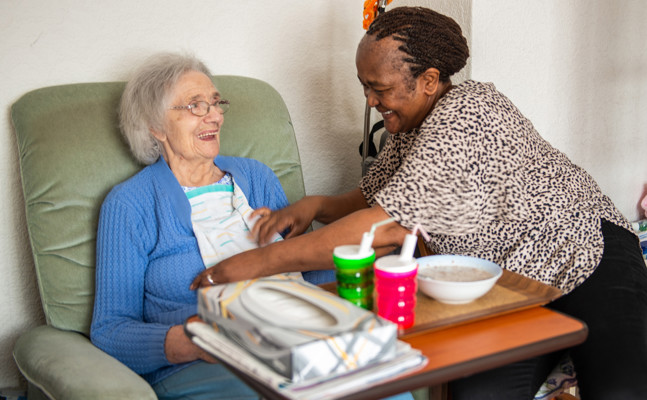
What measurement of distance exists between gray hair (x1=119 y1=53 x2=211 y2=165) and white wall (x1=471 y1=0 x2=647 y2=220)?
0.99 metres

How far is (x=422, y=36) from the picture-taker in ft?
4.60

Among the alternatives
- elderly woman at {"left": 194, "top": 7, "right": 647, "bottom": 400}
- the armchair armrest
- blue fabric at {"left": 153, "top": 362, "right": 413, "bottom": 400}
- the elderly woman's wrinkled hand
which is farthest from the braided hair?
the armchair armrest

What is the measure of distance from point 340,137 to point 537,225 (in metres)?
1.10

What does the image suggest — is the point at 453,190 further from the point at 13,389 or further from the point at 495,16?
the point at 13,389

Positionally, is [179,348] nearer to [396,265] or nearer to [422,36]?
[396,265]

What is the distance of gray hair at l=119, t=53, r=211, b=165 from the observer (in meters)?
1.58

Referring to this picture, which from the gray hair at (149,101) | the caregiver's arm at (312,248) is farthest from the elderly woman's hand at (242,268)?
the gray hair at (149,101)

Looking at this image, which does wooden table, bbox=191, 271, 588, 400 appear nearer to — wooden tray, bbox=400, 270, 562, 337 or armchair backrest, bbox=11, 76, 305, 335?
wooden tray, bbox=400, 270, 562, 337

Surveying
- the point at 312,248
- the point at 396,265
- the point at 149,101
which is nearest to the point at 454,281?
the point at 396,265

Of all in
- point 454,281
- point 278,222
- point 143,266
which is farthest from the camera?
point 278,222

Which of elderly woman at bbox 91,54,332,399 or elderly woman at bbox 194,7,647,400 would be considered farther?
elderly woman at bbox 91,54,332,399

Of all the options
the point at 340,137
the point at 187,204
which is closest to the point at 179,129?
the point at 187,204

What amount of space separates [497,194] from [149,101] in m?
0.90

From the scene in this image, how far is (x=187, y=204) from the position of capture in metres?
1.56
